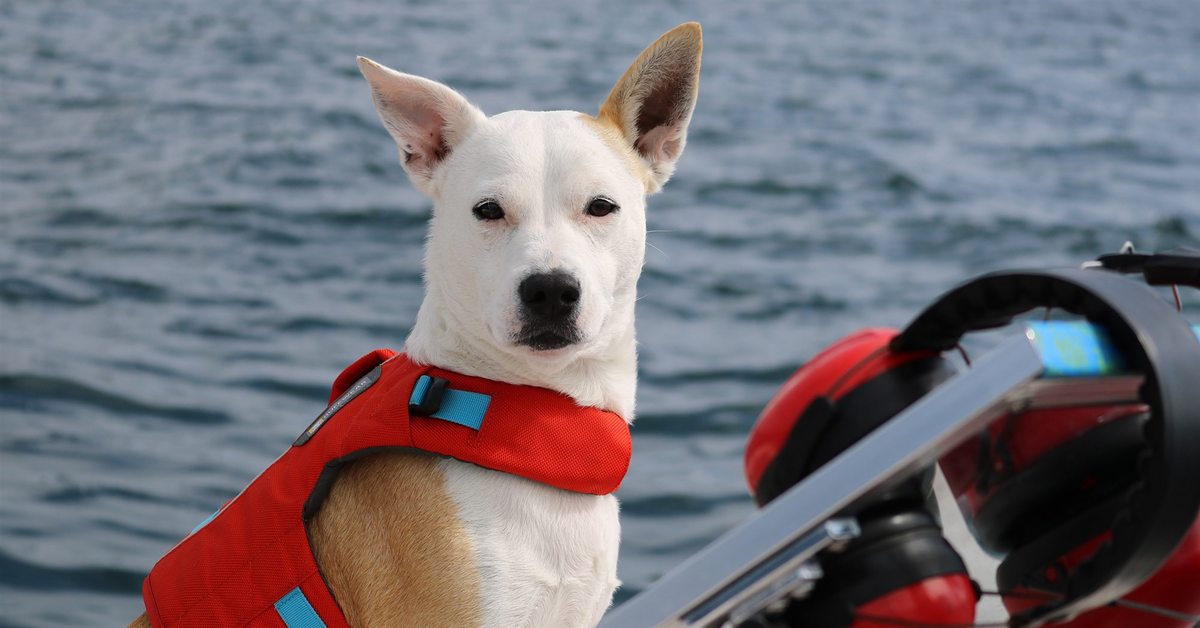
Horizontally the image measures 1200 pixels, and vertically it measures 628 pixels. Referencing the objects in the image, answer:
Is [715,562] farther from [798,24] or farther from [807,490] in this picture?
[798,24]

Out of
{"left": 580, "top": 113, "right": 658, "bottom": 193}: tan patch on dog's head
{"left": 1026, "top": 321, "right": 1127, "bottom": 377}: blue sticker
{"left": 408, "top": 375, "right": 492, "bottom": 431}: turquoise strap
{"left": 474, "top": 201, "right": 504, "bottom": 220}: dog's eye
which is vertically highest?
{"left": 1026, "top": 321, "right": 1127, "bottom": 377}: blue sticker

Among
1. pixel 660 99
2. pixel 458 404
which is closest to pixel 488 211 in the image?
pixel 458 404

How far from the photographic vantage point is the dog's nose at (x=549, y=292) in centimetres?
240

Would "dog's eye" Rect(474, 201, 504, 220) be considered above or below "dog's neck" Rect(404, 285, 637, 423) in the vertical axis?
above

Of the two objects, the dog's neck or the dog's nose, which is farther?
the dog's neck

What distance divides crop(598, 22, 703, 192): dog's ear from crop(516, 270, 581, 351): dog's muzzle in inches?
24.7

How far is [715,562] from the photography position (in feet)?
4.90

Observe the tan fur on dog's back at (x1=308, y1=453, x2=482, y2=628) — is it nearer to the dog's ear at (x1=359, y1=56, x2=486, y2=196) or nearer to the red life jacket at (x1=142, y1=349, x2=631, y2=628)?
the red life jacket at (x1=142, y1=349, x2=631, y2=628)

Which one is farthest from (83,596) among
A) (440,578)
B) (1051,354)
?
(1051,354)

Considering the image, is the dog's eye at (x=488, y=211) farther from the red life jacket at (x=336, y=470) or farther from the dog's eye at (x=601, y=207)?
the red life jacket at (x=336, y=470)

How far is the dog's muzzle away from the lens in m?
2.40

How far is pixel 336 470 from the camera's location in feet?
7.88

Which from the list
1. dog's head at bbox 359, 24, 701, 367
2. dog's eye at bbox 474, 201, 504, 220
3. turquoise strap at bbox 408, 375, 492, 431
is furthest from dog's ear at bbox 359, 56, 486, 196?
turquoise strap at bbox 408, 375, 492, 431

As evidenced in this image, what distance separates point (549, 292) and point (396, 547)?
68cm
